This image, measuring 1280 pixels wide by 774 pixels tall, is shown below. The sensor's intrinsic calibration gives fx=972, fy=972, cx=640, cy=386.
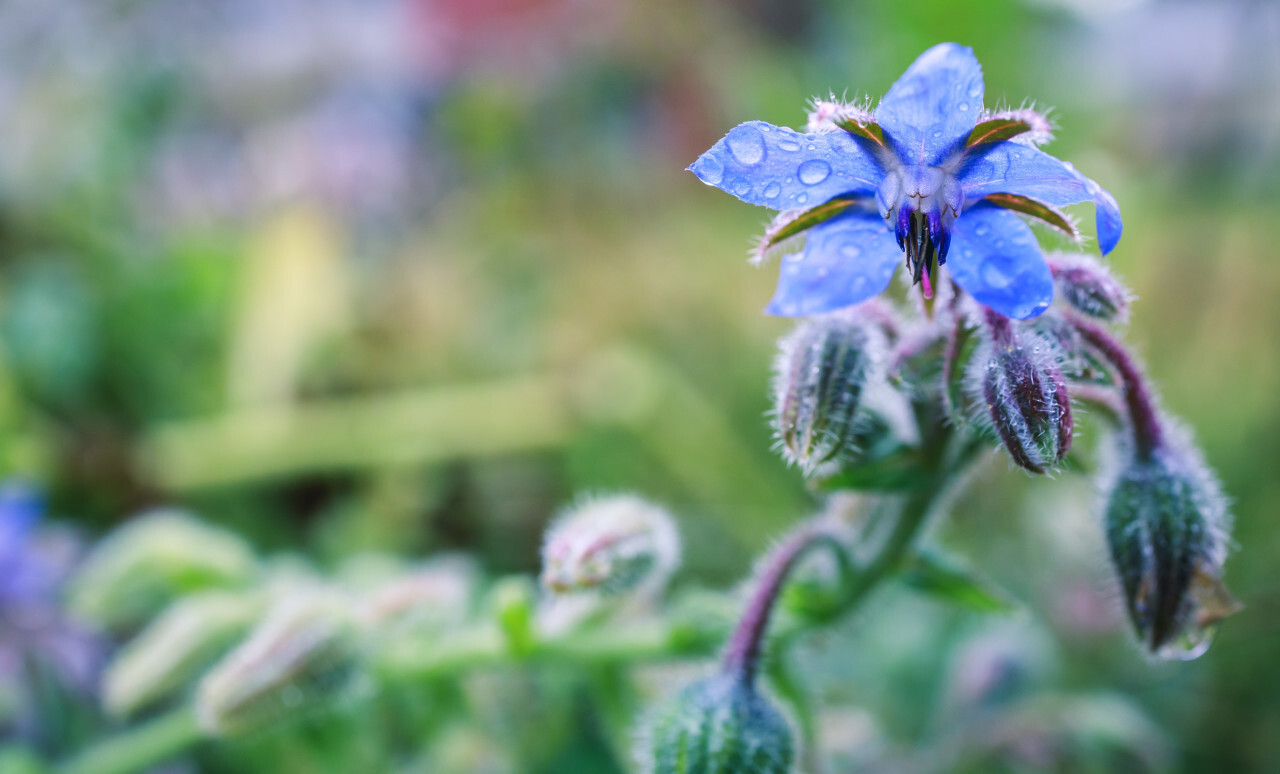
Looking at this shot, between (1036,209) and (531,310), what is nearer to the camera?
(1036,209)

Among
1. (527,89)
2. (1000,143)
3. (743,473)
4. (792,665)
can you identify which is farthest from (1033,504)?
(527,89)

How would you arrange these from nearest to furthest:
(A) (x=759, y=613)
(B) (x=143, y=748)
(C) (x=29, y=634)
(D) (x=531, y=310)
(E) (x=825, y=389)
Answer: (E) (x=825, y=389), (A) (x=759, y=613), (B) (x=143, y=748), (C) (x=29, y=634), (D) (x=531, y=310)

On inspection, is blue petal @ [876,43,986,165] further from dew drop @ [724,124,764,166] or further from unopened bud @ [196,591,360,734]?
unopened bud @ [196,591,360,734]

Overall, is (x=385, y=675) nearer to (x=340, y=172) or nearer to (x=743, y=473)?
(x=743, y=473)

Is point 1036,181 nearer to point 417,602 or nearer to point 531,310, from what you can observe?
point 417,602

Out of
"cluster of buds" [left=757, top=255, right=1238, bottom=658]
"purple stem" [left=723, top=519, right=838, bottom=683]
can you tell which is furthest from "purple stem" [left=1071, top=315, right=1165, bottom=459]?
"purple stem" [left=723, top=519, right=838, bottom=683]

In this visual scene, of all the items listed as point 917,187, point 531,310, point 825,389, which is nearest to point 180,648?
point 825,389
